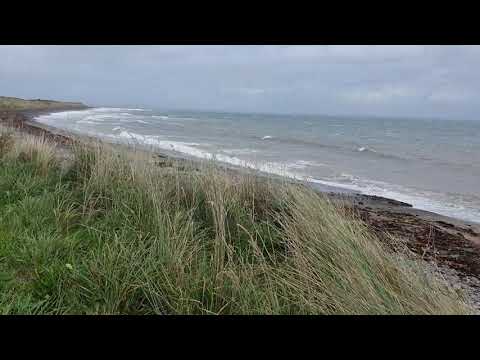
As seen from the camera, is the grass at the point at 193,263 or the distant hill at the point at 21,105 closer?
the grass at the point at 193,263

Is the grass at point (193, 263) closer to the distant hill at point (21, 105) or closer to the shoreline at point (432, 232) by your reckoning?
the shoreline at point (432, 232)

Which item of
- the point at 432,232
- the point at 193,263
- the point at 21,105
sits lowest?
the point at 432,232

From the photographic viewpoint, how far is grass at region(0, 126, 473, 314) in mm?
2260

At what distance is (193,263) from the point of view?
2.73 meters

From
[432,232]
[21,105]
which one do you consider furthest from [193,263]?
[21,105]

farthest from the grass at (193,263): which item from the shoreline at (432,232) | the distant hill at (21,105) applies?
the distant hill at (21,105)

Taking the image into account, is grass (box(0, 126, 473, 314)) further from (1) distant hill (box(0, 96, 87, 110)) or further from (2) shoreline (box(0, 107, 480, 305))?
(1) distant hill (box(0, 96, 87, 110))

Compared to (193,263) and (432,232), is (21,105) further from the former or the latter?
(193,263)

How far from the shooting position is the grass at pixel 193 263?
2260mm

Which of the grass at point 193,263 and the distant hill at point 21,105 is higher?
the distant hill at point 21,105

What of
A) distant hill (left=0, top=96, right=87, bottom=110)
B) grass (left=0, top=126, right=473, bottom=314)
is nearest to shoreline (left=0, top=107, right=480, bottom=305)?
grass (left=0, top=126, right=473, bottom=314)

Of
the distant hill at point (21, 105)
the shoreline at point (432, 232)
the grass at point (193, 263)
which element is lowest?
the shoreline at point (432, 232)
